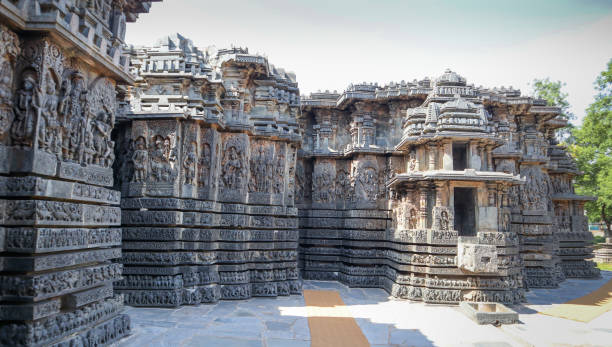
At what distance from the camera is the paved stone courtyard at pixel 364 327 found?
26.8 feet

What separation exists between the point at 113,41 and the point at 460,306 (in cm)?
1207

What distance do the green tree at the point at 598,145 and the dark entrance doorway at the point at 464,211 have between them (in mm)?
14320

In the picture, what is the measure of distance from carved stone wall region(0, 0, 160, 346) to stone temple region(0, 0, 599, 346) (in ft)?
0.09

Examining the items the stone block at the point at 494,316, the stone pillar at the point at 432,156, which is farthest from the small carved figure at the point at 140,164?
the stone block at the point at 494,316

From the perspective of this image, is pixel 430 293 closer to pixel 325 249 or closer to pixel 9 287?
pixel 325 249

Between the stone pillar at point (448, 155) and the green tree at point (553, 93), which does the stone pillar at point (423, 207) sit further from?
the green tree at point (553, 93)

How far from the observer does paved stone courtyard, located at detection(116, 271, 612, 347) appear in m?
8.16

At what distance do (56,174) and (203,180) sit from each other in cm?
630

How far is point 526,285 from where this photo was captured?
16000 mm

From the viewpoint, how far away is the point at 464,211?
1616 centimetres

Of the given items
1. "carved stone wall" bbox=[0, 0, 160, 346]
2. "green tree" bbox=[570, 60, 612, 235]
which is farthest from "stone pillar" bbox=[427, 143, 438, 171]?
"green tree" bbox=[570, 60, 612, 235]

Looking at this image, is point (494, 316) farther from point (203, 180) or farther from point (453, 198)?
point (203, 180)

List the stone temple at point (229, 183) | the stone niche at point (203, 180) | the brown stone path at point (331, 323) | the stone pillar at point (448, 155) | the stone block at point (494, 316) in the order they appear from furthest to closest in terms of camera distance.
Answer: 1. the stone pillar at point (448, 155)
2. the stone niche at point (203, 180)
3. the stone block at point (494, 316)
4. the brown stone path at point (331, 323)
5. the stone temple at point (229, 183)

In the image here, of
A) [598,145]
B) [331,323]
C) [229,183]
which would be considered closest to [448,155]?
[331,323]
